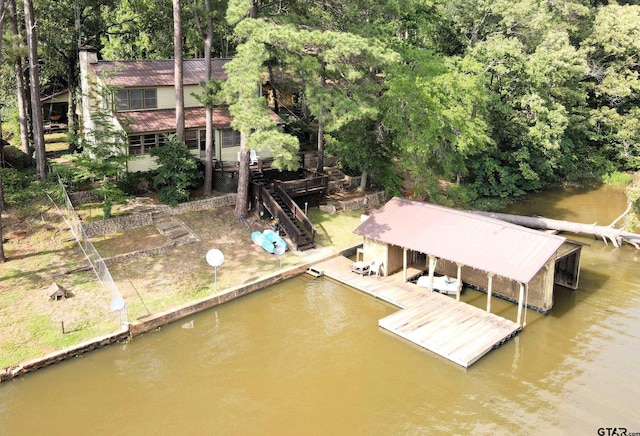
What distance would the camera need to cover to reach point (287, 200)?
2631 cm

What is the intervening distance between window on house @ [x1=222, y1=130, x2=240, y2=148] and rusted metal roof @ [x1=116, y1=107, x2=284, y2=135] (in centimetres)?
51

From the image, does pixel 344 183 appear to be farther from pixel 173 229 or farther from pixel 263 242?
pixel 173 229

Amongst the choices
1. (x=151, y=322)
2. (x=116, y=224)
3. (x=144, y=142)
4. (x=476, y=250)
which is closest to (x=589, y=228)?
(x=476, y=250)

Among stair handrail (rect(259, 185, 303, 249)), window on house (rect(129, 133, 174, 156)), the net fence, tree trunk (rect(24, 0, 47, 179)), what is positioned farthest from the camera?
window on house (rect(129, 133, 174, 156))

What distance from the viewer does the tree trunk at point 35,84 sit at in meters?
23.7

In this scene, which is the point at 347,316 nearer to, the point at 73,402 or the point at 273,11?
the point at 73,402

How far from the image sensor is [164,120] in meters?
27.7

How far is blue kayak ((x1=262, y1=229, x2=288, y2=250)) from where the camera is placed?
78.1 feet

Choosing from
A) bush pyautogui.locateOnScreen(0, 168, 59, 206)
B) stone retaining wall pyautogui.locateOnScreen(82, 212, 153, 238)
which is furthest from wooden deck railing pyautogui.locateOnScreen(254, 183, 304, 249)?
bush pyautogui.locateOnScreen(0, 168, 59, 206)

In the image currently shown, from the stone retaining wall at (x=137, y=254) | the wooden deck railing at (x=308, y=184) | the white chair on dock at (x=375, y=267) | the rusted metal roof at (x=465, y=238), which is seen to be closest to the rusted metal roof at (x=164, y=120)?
the wooden deck railing at (x=308, y=184)

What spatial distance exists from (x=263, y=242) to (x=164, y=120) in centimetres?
901

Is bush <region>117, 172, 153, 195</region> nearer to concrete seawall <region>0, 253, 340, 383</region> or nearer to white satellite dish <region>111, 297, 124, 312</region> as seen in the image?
concrete seawall <region>0, 253, 340, 383</region>

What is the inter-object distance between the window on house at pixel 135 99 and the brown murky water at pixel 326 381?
13.2 m

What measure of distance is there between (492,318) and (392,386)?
5.45 m
